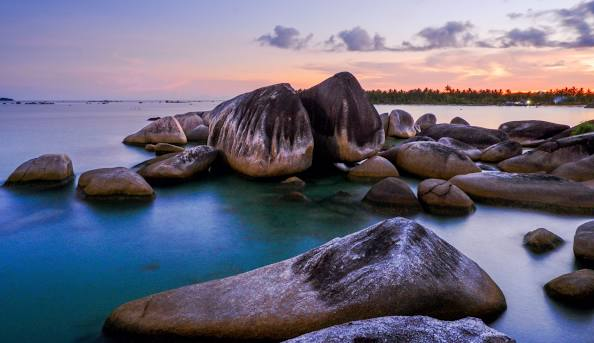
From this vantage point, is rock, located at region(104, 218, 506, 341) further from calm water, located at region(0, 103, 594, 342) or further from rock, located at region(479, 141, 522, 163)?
rock, located at region(479, 141, 522, 163)

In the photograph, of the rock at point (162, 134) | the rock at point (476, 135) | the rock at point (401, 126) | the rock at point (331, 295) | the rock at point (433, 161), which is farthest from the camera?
the rock at point (401, 126)

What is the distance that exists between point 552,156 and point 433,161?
370 cm

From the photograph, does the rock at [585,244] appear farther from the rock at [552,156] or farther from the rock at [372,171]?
the rock at [552,156]

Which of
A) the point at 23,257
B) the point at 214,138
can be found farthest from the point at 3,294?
Answer: the point at 214,138

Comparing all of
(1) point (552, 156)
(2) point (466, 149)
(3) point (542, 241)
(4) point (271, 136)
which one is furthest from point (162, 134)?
(3) point (542, 241)

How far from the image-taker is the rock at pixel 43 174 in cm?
1014

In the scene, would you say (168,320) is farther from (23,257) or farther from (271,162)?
(271,162)

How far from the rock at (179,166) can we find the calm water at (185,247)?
596 mm

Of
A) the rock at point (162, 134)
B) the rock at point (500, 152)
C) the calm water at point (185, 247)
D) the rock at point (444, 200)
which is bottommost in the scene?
the calm water at point (185, 247)

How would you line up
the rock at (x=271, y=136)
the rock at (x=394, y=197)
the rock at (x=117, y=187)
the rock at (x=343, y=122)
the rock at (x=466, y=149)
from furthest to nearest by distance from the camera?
1. the rock at (x=466, y=149)
2. the rock at (x=343, y=122)
3. the rock at (x=271, y=136)
4. the rock at (x=117, y=187)
5. the rock at (x=394, y=197)

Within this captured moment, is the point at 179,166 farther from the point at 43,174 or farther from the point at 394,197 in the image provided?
the point at 394,197

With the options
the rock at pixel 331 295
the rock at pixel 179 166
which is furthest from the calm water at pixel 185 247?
the rock at pixel 179 166

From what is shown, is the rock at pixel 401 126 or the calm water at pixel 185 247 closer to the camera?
the calm water at pixel 185 247

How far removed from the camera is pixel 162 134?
19438mm
